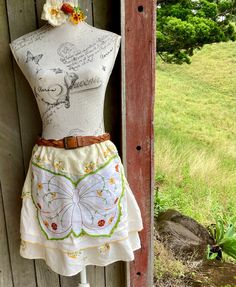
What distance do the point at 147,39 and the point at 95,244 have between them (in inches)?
30.0

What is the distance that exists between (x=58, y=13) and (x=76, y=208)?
63 centimetres

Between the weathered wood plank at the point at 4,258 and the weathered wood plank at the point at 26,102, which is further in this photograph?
the weathered wood plank at the point at 4,258

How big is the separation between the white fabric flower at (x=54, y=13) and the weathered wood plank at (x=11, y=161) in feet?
0.64

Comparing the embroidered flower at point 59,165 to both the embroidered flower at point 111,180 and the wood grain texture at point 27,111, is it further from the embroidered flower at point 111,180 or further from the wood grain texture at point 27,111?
the wood grain texture at point 27,111

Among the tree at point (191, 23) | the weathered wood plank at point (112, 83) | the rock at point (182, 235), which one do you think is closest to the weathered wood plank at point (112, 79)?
the weathered wood plank at point (112, 83)

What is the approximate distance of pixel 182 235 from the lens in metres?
2.47

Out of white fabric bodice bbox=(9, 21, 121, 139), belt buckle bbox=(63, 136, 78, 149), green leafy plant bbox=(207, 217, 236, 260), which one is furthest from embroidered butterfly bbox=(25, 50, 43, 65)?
green leafy plant bbox=(207, 217, 236, 260)

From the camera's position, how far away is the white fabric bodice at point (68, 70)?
1.11 m

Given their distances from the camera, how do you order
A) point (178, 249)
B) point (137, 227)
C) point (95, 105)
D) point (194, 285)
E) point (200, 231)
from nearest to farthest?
point (95, 105) < point (137, 227) < point (194, 285) < point (178, 249) < point (200, 231)

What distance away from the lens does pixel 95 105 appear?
117 centimetres

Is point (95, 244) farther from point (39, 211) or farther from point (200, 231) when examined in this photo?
point (200, 231)

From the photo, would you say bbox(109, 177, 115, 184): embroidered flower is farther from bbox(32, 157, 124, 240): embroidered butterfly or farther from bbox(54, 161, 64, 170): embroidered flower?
bbox(54, 161, 64, 170): embroidered flower

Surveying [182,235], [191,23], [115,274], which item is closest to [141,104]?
[115,274]

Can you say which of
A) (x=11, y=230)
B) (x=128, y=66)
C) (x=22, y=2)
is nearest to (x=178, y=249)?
(x=11, y=230)
